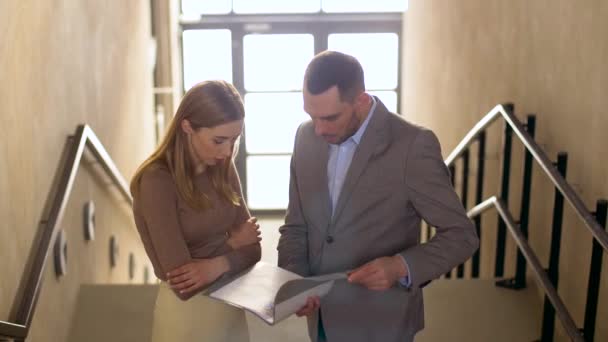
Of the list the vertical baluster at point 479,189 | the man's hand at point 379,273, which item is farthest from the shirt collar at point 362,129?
the vertical baluster at point 479,189

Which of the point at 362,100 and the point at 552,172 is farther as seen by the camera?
the point at 552,172

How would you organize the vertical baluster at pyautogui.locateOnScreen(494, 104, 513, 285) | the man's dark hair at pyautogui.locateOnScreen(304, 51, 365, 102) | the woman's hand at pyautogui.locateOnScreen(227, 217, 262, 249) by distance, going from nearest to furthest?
the man's dark hair at pyautogui.locateOnScreen(304, 51, 365, 102) < the woman's hand at pyautogui.locateOnScreen(227, 217, 262, 249) < the vertical baluster at pyautogui.locateOnScreen(494, 104, 513, 285)

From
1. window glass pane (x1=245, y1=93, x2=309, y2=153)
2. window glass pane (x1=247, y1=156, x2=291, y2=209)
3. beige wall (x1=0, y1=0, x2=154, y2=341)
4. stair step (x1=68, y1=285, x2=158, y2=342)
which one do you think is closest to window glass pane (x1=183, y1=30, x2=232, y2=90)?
A: window glass pane (x1=245, y1=93, x2=309, y2=153)

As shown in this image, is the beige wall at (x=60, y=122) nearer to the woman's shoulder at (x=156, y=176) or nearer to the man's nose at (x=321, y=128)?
the woman's shoulder at (x=156, y=176)

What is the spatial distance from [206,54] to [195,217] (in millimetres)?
7642

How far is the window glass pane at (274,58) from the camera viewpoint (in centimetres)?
1000

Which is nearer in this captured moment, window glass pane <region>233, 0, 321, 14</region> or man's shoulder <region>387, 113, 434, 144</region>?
man's shoulder <region>387, 113, 434, 144</region>

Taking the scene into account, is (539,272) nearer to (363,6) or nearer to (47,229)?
(47,229)

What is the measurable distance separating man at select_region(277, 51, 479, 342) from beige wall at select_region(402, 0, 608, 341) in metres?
1.03

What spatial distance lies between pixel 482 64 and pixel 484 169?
27.6 inches

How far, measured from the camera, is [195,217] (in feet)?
8.45

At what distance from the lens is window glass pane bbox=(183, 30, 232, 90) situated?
9.95m

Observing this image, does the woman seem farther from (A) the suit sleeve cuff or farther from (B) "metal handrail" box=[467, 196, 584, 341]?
(B) "metal handrail" box=[467, 196, 584, 341]

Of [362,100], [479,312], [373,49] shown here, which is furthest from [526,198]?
[373,49]
